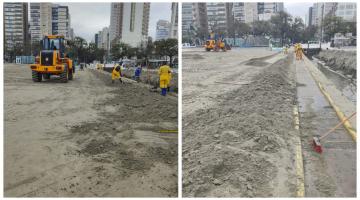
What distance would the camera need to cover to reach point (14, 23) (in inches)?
130

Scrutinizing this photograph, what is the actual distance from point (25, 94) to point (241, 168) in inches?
199

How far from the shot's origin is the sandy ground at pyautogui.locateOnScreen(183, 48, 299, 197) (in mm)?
2789

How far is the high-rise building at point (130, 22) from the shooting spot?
3293mm

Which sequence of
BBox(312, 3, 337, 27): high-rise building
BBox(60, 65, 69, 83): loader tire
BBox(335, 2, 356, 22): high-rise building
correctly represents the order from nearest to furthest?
BBox(335, 2, 356, 22): high-rise building
BBox(312, 3, 337, 27): high-rise building
BBox(60, 65, 69, 83): loader tire

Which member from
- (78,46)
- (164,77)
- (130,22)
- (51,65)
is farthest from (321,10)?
(51,65)

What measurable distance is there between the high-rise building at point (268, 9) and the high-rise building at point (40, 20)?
6.53ft

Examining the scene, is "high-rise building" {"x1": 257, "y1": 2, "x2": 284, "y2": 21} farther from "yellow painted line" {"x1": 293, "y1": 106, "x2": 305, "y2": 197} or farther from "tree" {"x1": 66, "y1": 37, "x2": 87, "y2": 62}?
"tree" {"x1": 66, "y1": 37, "x2": 87, "y2": 62}

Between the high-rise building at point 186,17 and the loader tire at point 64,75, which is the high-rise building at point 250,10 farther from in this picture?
the loader tire at point 64,75

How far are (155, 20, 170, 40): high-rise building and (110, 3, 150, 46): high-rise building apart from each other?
0.37 feet

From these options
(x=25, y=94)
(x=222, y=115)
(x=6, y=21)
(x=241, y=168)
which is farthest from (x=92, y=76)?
(x=241, y=168)

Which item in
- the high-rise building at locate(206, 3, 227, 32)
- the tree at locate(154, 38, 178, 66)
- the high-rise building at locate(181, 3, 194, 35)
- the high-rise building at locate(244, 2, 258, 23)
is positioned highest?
the high-rise building at locate(244, 2, 258, 23)

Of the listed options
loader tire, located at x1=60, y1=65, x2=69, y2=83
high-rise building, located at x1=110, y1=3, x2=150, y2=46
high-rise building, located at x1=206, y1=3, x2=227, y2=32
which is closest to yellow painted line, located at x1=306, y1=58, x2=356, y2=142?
high-rise building, located at x1=206, y1=3, x2=227, y2=32

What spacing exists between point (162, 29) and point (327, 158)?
1.92 metres

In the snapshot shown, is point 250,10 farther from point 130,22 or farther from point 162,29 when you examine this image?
point 130,22
